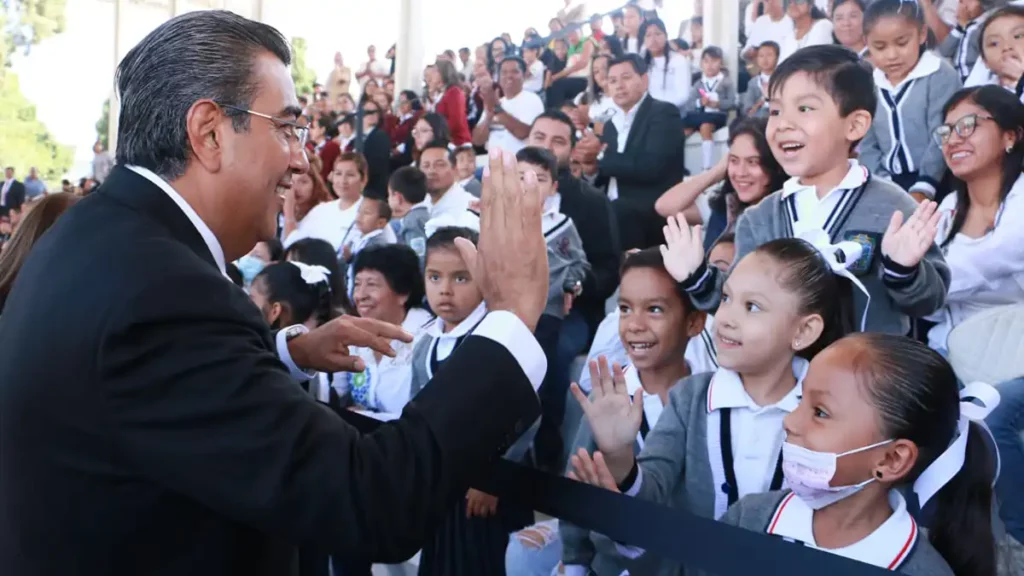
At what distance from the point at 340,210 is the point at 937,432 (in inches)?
198

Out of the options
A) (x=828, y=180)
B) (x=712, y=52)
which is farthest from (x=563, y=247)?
(x=712, y=52)

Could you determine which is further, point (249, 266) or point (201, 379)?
point (249, 266)

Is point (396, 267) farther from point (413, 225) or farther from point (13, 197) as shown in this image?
point (13, 197)

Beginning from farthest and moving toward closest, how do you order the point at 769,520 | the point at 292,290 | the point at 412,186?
the point at 412,186 → the point at 292,290 → the point at 769,520

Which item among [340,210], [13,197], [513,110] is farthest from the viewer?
[13,197]

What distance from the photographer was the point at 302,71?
63.7 feet

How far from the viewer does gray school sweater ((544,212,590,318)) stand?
4145mm

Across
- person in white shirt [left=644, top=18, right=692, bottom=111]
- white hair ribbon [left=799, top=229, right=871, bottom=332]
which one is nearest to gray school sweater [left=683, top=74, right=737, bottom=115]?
person in white shirt [left=644, top=18, right=692, bottom=111]

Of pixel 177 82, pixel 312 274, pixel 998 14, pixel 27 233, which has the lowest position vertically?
pixel 312 274

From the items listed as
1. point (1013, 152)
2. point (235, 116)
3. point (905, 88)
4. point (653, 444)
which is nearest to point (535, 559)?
point (653, 444)

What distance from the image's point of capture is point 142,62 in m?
1.32

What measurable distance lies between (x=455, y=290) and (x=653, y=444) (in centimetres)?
140

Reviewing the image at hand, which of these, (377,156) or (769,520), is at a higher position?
(377,156)

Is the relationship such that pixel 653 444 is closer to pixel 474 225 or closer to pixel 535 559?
pixel 535 559
